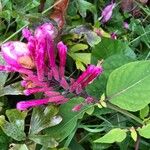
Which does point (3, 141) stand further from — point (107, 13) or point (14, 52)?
point (107, 13)

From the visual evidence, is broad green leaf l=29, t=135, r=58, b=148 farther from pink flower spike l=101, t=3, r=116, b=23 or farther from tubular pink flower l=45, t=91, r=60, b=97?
pink flower spike l=101, t=3, r=116, b=23

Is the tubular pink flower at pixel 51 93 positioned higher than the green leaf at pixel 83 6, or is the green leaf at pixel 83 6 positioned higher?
the green leaf at pixel 83 6

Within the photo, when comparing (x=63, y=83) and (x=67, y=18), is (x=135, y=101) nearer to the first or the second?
(x=63, y=83)

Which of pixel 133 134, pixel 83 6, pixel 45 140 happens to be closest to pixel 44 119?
pixel 45 140

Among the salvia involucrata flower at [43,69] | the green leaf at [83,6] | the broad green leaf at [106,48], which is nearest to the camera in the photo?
the salvia involucrata flower at [43,69]

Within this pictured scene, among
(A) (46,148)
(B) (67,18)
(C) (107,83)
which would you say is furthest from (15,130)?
(B) (67,18)

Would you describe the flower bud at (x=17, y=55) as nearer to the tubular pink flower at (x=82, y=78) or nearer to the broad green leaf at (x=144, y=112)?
the tubular pink flower at (x=82, y=78)

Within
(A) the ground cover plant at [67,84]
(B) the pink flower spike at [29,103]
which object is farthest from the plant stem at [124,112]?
(B) the pink flower spike at [29,103]

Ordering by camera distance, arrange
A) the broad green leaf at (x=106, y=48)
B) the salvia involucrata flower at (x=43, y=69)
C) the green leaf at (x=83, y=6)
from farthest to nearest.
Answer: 1. the green leaf at (x=83, y=6)
2. the broad green leaf at (x=106, y=48)
3. the salvia involucrata flower at (x=43, y=69)
